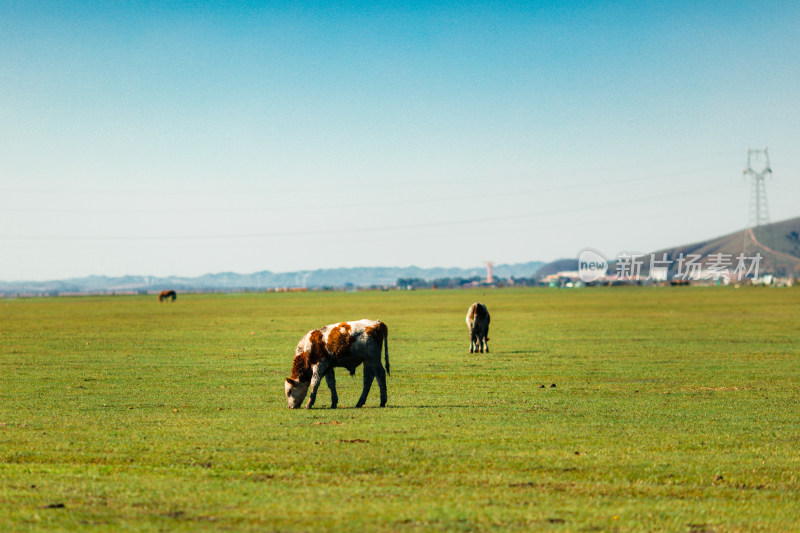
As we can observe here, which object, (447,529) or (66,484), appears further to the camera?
(66,484)

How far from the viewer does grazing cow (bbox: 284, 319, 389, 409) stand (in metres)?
16.9

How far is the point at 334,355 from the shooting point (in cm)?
1689

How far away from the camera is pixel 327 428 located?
14477 mm

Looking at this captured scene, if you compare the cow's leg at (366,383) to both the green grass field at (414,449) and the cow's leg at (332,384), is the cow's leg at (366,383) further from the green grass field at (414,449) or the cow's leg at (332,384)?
the cow's leg at (332,384)

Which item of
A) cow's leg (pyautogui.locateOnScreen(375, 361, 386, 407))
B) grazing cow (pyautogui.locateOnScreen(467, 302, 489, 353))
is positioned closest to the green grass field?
cow's leg (pyautogui.locateOnScreen(375, 361, 386, 407))

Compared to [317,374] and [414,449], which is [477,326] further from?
A: [414,449]

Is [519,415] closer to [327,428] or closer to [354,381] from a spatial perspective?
[327,428]

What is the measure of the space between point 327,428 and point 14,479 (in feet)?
17.9

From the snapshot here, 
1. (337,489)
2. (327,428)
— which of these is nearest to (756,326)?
(327,428)

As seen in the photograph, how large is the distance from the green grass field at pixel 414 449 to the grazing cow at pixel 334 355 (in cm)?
49

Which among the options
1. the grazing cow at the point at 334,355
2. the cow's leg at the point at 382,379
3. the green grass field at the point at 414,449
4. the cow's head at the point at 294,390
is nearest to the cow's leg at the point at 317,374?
the grazing cow at the point at 334,355

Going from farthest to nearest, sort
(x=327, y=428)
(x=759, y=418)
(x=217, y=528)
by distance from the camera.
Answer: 1. (x=759, y=418)
2. (x=327, y=428)
3. (x=217, y=528)

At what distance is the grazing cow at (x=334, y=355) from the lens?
16.9m

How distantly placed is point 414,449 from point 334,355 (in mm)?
4813
